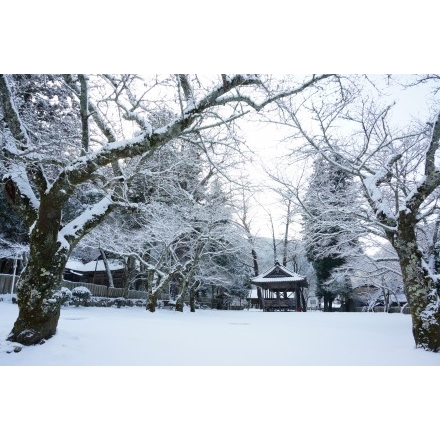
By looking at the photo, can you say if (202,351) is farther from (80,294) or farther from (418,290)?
→ (80,294)

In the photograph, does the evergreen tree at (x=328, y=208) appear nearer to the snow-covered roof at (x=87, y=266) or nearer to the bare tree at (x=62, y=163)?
the bare tree at (x=62, y=163)

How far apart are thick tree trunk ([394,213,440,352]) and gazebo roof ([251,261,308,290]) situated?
1789 cm

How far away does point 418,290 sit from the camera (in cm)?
627

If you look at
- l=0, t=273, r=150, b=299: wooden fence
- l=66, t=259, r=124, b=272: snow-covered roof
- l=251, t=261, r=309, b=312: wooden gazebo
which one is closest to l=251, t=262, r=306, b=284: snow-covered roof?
l=251, t=261, r=309, b=312: wooden gazebo

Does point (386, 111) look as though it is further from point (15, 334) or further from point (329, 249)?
point (15, 334)

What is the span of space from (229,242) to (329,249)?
8395 millimetres

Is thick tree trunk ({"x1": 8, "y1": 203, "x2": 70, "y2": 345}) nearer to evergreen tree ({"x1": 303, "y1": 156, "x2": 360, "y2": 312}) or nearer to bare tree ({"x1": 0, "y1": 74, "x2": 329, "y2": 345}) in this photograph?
bare tree ({"x1": 0, "y1": 74, "x2": 329, "y2": 345})

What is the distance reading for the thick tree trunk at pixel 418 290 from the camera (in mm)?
6039

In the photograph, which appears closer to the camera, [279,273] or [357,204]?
[357,204]

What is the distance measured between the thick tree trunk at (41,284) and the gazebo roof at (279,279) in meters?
20.1

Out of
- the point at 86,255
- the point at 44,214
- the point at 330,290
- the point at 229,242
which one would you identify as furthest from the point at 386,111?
the point at 86,255

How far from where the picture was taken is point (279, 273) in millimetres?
24953

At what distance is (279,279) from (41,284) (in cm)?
2071

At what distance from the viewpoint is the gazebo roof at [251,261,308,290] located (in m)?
24.2
